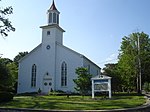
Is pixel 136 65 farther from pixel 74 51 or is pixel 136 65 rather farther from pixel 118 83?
pixel 74 51

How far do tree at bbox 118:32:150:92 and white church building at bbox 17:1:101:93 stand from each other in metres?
7.12

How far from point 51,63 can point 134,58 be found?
1482cm

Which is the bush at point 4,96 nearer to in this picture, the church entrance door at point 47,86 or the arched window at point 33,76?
the church entrance door at point 47,86

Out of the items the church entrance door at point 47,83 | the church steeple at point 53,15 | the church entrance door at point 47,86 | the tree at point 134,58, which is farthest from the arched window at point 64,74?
the tree at point 134,58

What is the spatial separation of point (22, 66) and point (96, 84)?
21.2 meters

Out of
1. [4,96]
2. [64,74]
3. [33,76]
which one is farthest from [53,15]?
[4,96]

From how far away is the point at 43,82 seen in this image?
150 feet

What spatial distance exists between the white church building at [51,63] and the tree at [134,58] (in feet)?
23.4

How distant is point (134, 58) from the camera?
46.2m

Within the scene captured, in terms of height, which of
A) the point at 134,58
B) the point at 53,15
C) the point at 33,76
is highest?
the point at 53,15

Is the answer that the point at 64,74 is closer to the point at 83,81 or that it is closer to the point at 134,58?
the point at 83,81

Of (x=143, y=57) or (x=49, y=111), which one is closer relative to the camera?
(x=49, y=111)

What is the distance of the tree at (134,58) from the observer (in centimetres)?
4675

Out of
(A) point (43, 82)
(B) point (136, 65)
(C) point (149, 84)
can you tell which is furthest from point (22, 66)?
(C) point (149, 84)
